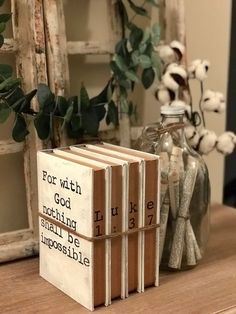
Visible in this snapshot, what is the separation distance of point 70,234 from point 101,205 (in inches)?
3.2

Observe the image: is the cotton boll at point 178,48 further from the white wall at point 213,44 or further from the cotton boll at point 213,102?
the white wall at point 213,44

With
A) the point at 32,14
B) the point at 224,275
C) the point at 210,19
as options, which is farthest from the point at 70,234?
the point at 210,19

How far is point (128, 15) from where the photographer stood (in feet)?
3.91

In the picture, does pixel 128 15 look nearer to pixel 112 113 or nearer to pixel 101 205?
pixel 112 113

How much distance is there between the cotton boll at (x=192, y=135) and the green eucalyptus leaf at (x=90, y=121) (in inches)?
7.7

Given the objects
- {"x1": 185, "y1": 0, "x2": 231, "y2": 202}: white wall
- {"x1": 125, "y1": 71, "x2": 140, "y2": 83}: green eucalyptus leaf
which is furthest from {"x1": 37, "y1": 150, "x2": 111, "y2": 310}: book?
{"x1": 185, "y1": 0, "x2": 231, "y2": 202}: white wall

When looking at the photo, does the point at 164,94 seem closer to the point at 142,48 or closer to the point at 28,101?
the point at 142,48

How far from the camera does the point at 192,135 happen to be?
1110 mm

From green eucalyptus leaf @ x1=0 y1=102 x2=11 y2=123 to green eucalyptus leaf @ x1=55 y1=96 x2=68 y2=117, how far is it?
0.09 m

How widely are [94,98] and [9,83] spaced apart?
182mm

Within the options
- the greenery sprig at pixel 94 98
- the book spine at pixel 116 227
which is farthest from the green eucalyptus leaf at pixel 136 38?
the book spine at pixel 116 227

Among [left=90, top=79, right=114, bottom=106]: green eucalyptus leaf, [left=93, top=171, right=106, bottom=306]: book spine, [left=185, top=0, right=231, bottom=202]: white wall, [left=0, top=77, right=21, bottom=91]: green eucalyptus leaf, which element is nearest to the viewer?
[left=93, top=171, right=106, bottom=306]: book spine

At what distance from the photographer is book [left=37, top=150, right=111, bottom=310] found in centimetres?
82

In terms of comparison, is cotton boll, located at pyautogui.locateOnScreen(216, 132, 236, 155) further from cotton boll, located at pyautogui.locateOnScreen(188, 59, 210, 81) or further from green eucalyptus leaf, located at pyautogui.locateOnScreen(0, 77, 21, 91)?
green eucalyptus leaf, located at pyautogui.locateOnScreen(0, 77, 21, 91)
